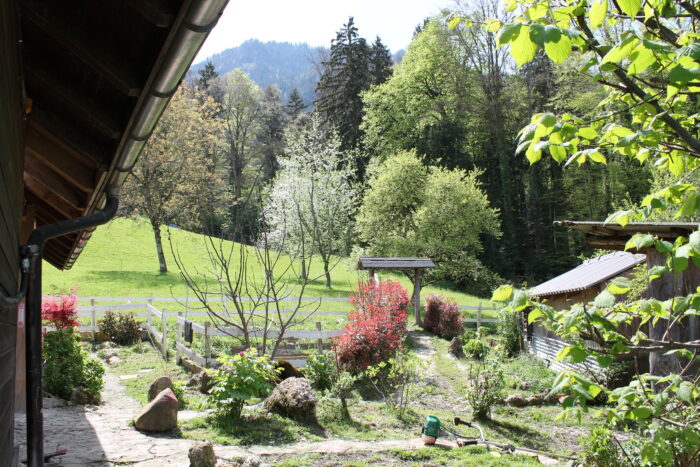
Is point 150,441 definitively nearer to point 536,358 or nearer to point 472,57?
point 536,358

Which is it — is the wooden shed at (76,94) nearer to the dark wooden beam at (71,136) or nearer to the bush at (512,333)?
the dark wooden beam at (71,136)

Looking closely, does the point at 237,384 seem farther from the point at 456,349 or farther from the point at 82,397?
the point at 456,349

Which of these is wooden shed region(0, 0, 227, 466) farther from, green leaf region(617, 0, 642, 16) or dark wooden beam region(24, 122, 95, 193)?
green leaf region(617, 0, 642, 16)

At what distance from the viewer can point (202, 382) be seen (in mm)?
9914

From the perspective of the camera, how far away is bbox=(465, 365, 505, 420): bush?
9.15m

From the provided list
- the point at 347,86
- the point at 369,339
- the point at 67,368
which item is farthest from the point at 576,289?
the point at 347,86

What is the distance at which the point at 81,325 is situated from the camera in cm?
1541

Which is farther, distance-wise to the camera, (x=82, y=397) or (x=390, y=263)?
(x=390, y=263)

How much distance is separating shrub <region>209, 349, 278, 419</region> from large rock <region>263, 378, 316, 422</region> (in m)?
0.44

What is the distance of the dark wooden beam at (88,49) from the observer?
2234mm

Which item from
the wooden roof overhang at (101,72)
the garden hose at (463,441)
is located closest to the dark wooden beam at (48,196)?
the wooden roof overhang at (101,72)

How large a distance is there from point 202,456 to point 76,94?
4033 mm

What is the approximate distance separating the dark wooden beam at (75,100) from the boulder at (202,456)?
3.71 meters

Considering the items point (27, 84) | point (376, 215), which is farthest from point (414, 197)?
point (27, 84)
